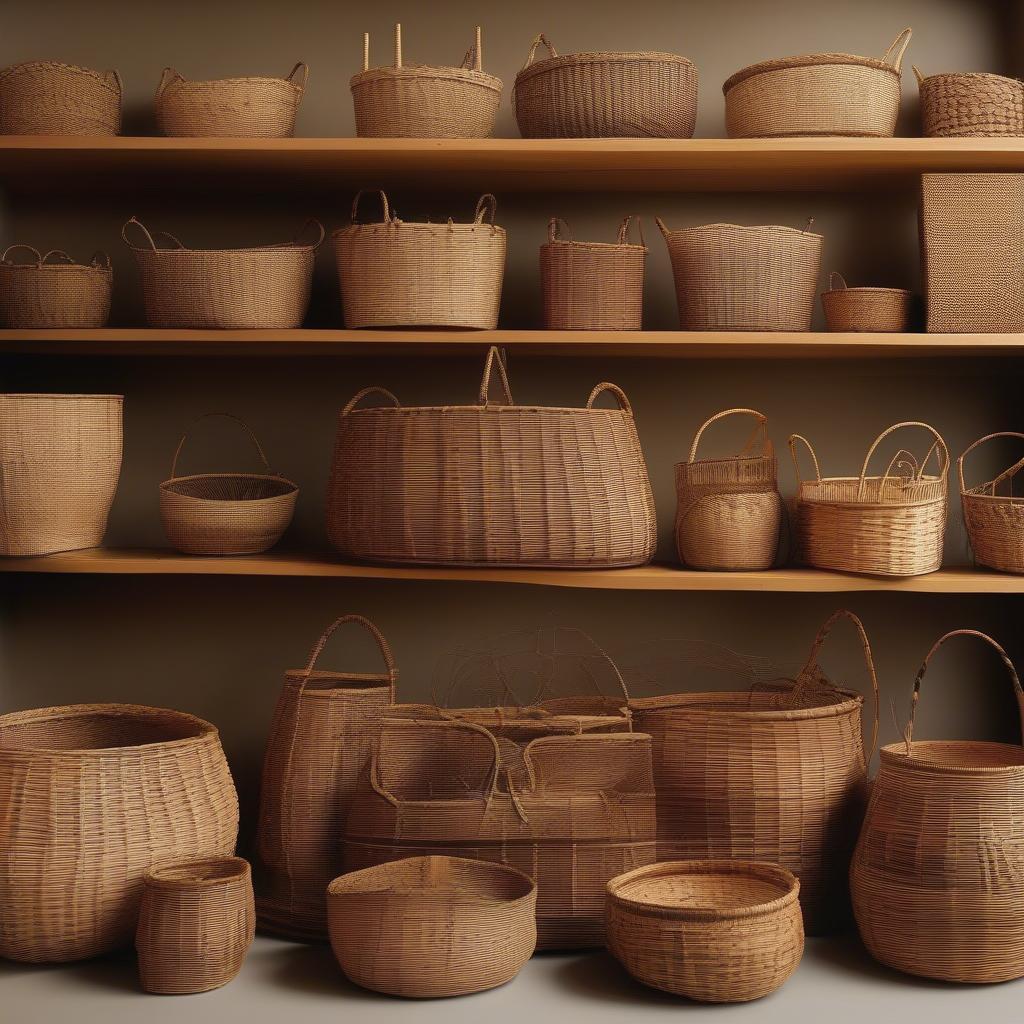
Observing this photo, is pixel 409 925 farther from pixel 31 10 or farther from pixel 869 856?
pixel 31 10

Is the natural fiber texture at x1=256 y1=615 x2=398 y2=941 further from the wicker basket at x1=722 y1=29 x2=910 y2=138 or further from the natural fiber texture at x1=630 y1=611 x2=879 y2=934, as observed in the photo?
the wicker basket at x1=722 y1=29 x2=910 y2=138

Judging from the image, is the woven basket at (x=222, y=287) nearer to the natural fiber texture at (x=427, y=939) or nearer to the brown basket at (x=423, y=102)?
the brown basket at (x=423, y=102)

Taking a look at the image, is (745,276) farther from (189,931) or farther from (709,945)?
(189,931)

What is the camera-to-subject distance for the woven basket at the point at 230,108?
3.02 metres

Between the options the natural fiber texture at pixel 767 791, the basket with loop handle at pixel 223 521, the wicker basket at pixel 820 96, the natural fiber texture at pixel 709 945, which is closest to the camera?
the natural fiber texture at pixel 709 945

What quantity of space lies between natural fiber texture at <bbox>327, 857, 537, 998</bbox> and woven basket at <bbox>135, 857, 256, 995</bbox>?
20cm

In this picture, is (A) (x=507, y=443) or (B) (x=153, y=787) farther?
(A) (x=507, y=443)

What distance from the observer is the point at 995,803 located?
2568 millimetres

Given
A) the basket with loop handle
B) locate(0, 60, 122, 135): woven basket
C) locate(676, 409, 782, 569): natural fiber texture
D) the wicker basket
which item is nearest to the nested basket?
locate(0, 60, 122, 135): woven basket

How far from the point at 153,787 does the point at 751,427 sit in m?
1.81

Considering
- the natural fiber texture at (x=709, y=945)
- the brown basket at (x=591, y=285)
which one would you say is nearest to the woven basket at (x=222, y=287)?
the brown basket at (x=591, y=285)

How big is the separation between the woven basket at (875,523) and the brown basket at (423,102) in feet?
3.72

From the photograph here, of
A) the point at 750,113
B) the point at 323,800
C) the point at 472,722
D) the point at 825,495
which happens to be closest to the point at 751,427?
the point at 825,495

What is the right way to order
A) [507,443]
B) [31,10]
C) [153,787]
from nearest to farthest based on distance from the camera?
1. [153,787]
2. [507,443]
3. [31,10]
